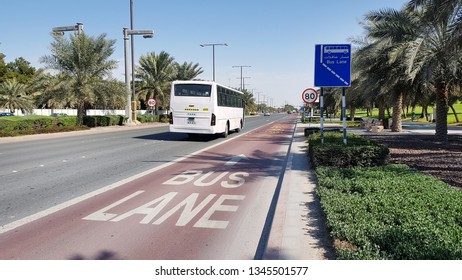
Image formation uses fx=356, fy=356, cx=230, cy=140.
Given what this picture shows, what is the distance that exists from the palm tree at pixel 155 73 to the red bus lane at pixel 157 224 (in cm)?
3873

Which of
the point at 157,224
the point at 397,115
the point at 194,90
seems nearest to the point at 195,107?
the point at 194,90

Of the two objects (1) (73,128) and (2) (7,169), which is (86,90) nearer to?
(1) (73,128)

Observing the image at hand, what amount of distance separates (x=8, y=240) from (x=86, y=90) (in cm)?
2619

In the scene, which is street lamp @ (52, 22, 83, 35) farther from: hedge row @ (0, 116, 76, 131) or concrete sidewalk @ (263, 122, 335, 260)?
concrete sidewalk @ (263, 122, 335, 260)

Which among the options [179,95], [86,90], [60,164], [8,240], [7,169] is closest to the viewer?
[8,240]

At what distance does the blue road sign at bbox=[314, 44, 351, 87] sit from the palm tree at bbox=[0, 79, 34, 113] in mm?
48757

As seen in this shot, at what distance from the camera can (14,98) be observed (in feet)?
163

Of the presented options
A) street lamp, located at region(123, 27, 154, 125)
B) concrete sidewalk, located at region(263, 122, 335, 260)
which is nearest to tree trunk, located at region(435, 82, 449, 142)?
concrete sidewalk, located at region(263, 122, 335, 260)

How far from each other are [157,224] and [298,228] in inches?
76.8

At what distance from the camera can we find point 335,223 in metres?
4.27

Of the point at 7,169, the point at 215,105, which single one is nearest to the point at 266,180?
the point at 7,169

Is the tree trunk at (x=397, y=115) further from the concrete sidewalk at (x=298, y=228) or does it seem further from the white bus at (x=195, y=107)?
the concrete sidewalk at (x=298, y=228)

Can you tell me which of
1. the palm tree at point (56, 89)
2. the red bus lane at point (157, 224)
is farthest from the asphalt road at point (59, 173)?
the palm tree at point (56, 89)

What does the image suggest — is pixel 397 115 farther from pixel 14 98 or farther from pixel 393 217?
pixel 14 98
